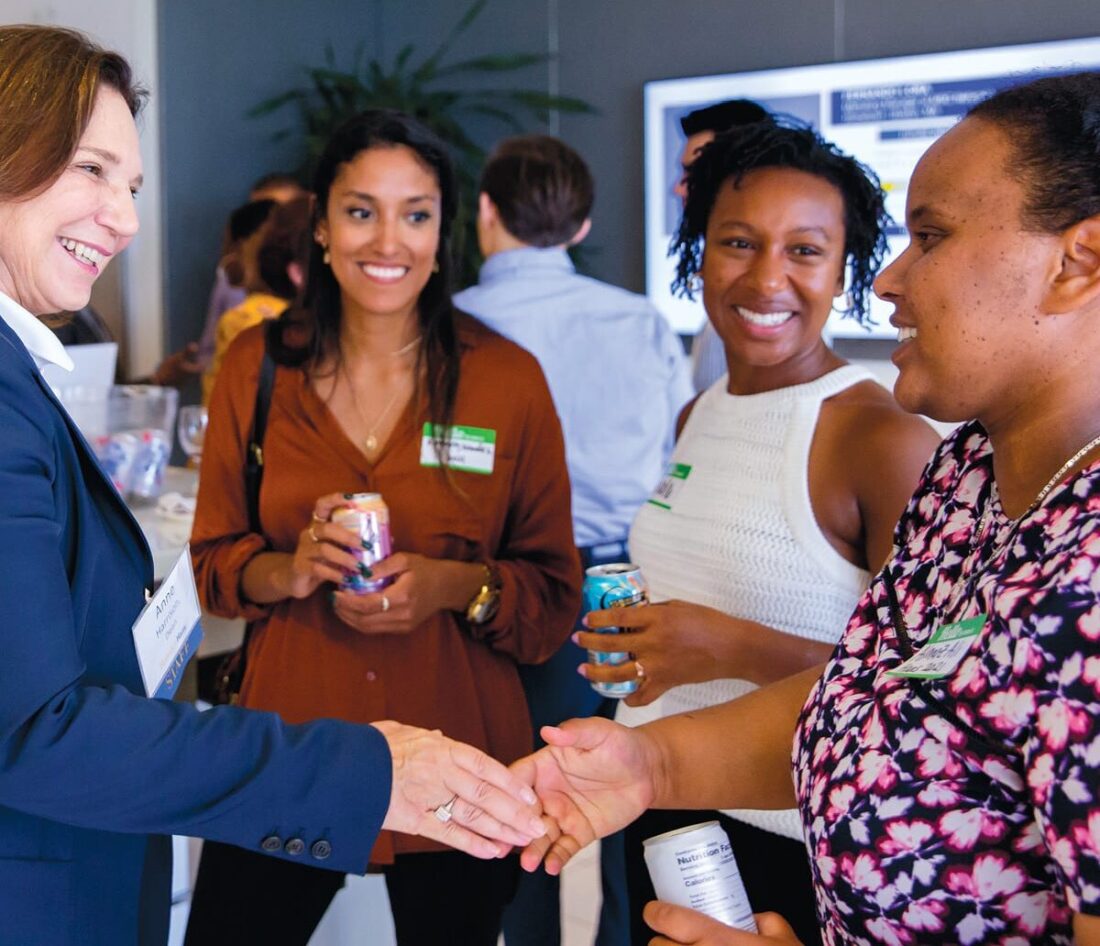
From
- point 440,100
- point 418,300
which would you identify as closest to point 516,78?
point 440,100

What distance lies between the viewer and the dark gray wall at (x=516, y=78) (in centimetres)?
541

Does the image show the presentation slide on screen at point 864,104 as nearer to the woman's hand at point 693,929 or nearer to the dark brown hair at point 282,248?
the dark brown hair at point 282,248

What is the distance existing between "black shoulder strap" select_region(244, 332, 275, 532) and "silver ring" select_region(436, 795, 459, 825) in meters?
0.88

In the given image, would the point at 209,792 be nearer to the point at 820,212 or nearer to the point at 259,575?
the point at 259,575

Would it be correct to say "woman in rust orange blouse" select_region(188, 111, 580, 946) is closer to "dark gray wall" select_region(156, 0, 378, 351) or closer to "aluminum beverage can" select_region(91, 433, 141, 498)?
"aluminum beverage can" select_region(91, 433, 141, 498)

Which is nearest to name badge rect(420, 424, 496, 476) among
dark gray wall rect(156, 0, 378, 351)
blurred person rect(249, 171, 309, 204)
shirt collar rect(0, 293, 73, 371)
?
shirt collar rect(0, 293, 73, 371)

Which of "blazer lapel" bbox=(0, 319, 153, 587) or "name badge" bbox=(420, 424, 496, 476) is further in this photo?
"name badge" bbox=(420, 424, 496, 476)

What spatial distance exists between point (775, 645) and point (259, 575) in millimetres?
859

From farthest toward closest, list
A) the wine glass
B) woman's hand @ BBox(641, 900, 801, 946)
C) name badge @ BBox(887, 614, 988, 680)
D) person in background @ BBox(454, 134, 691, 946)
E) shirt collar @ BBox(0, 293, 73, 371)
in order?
the wine glass
person in background @ BBox(454, 134, 691, 946)
shirt collar @ BBox(0, 293, 73, 371)
woman's hand @ BBox(641, 900, 801, 946)
name badge @ BBox(887, 614, 988, 680)

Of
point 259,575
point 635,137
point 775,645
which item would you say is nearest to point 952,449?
point 775,645

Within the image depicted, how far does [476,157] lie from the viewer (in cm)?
598

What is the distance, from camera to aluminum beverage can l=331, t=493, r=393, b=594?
187cm

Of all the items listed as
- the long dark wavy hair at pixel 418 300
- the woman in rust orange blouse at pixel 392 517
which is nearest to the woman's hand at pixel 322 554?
the woman in rust orange blouse at pixel 392 517

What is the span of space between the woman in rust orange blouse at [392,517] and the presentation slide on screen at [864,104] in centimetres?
247
